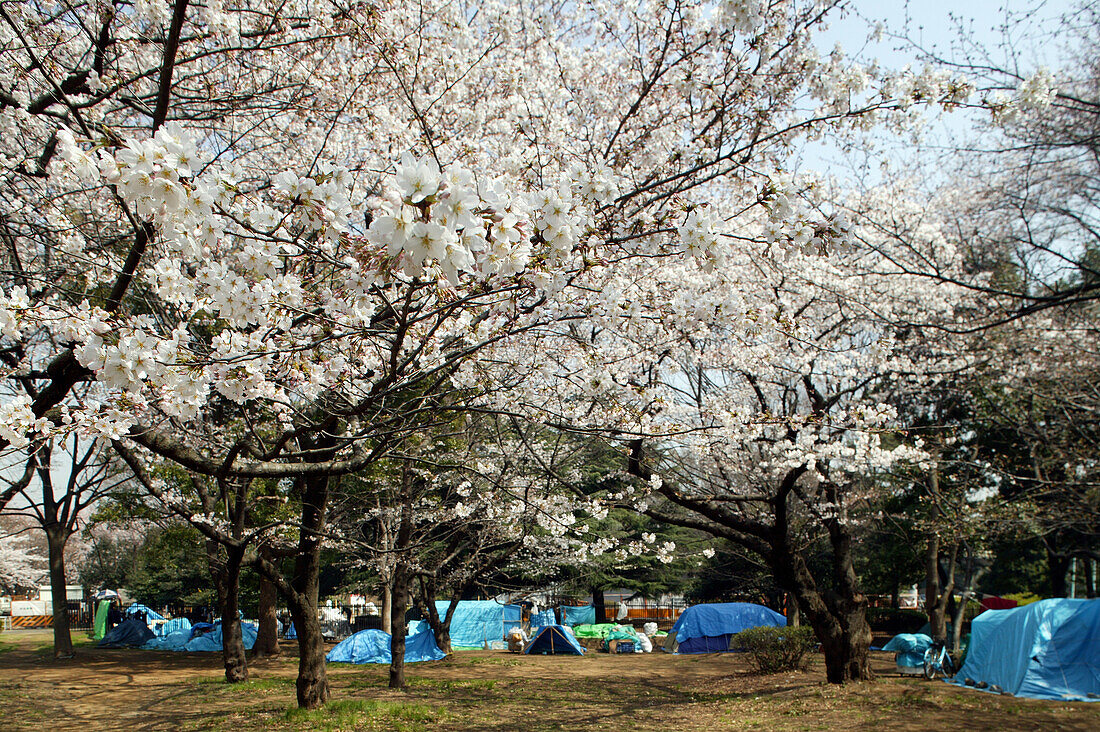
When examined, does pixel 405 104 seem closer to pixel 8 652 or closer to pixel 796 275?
pixel 796 275

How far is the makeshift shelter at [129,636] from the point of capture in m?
21.3

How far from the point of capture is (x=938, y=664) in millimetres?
12953

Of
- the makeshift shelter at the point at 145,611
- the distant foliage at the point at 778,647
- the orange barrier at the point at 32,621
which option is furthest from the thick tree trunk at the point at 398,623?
the orange barrier at the point at 32,621

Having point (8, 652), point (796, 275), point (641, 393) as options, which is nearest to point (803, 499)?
point (796, 275)

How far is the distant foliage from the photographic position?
14117mm

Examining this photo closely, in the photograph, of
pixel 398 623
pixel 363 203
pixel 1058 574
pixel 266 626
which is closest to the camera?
pixel 363 203

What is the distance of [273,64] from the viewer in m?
5.35

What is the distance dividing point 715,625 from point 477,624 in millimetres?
7598

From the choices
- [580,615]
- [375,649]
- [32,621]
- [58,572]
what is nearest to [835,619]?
[375,649]

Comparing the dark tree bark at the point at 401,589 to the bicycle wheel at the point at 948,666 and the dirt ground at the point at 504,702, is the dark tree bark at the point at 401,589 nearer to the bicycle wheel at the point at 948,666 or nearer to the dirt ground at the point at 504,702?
the dirt ground at the point at 504,702

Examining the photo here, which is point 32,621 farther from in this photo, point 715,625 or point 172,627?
point 715,625

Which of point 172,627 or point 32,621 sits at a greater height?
point 172,627

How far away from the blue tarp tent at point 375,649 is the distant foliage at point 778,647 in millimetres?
8000

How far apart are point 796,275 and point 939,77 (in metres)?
7.89
